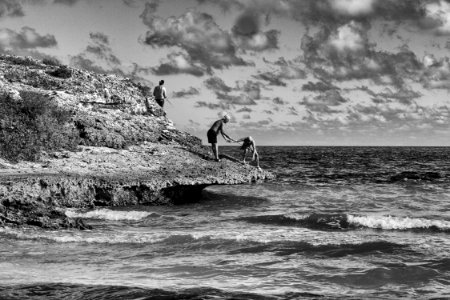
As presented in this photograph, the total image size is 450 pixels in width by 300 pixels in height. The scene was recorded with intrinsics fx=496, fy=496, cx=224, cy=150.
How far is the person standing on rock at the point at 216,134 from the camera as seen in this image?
22.0 metres

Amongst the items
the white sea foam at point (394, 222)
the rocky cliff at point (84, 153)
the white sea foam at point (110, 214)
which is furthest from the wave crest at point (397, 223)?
the white sea foam at point (110, 214)

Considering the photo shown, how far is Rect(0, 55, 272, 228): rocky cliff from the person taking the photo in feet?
49.9

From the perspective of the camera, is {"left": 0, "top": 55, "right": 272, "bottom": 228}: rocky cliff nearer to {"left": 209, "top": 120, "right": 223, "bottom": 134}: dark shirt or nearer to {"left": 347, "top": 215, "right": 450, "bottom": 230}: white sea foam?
{"left": 209, "top": 120, "right": 223, "bottom": 134}: dark shirt

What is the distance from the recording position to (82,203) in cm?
1644

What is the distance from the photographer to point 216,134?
22.1m

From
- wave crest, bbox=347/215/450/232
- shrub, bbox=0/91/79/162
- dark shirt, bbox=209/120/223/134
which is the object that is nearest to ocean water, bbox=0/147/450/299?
wave crest, bbox=347/215/450/232

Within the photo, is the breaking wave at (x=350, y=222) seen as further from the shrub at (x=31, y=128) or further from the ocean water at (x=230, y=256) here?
the shrub at (x=31, y=128)

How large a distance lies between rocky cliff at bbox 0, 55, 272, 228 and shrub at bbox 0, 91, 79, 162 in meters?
0.04

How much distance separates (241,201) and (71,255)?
1107 cm

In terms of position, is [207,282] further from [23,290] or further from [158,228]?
[158,228]

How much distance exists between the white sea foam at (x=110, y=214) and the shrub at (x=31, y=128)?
12.4 ft

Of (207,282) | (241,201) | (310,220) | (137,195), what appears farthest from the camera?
(241,201)

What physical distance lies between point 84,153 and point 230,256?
10.5 m

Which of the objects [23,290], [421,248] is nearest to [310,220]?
[421,248]
